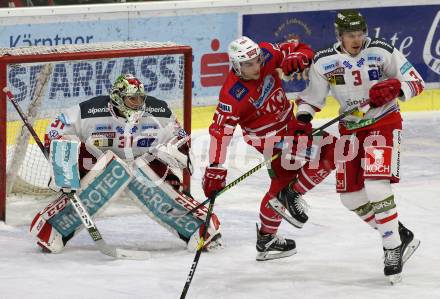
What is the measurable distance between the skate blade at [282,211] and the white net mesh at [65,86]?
59.0 inches

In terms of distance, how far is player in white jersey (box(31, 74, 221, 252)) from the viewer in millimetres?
7027

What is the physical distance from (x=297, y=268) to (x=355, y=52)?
1203mm

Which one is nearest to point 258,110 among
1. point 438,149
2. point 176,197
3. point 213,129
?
point 213,129

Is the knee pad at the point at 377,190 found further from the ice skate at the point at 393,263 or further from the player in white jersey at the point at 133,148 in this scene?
the player in white jersey at the point at 133,148

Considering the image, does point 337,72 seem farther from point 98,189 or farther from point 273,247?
point 98,189

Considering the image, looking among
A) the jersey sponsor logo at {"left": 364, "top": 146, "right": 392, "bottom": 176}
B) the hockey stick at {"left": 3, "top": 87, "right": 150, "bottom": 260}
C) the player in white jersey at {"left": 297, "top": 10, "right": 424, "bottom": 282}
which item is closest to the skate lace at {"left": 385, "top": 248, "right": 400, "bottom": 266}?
the player in white jersey at {"left": 297, "top": 10, "right": 424, "bottom": 282}

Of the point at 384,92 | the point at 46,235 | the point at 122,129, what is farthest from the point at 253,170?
the point at 46,235

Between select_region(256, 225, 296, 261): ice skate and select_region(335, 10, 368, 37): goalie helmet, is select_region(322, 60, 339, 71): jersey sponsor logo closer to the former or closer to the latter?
select_region(335, 10, 368, 37): goalie helmet

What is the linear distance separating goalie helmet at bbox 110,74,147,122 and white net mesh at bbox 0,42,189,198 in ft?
2.66

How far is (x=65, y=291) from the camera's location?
623 cm

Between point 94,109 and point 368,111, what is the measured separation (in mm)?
1600

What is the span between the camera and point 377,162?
626cm

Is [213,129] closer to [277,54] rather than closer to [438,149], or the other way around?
[277,54]

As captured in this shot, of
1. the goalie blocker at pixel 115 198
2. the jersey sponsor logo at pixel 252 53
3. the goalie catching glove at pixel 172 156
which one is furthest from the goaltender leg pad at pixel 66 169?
the jersey sponsor logo at pixel 252 53
